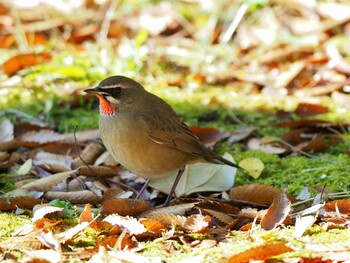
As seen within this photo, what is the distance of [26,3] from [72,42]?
1470 millimetres

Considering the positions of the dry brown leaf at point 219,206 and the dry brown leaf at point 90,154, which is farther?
the dry brown leaf at point 90,154

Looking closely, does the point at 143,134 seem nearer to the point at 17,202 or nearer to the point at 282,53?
the point at 17,202

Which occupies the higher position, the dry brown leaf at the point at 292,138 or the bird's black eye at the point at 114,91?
the bird's black eye at the point at 114,91

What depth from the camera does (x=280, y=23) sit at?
915 cm

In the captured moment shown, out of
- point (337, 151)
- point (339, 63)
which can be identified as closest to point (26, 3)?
point (339, 63)

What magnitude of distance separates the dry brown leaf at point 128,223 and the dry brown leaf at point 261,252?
680mm

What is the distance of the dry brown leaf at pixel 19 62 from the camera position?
750 centimetres

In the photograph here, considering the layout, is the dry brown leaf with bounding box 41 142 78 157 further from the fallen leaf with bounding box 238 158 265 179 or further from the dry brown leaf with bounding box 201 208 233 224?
the dry brown leaf with bounding box 201 208 233 224

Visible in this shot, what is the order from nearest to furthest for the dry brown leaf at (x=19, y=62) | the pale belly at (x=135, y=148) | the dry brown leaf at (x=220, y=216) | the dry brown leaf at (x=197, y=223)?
the dry brown leaf at (x=197, y=223), the dry brown leaf at (x=220, y=216), the pale belly at (x=135, y=148), the dry brown leaf at (x=19, y=62)

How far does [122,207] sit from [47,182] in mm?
828

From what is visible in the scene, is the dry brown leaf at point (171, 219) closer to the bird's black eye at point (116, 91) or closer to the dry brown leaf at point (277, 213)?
the dry brown leaf at point (277, 213)

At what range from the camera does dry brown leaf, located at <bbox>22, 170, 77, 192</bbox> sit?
4867 mm

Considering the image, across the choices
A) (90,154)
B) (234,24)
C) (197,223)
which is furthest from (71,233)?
(234,24)

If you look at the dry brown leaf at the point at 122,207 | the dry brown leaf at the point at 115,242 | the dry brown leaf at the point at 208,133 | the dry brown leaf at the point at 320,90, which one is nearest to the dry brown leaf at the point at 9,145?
the dry brown leaf at the point at 208,133
